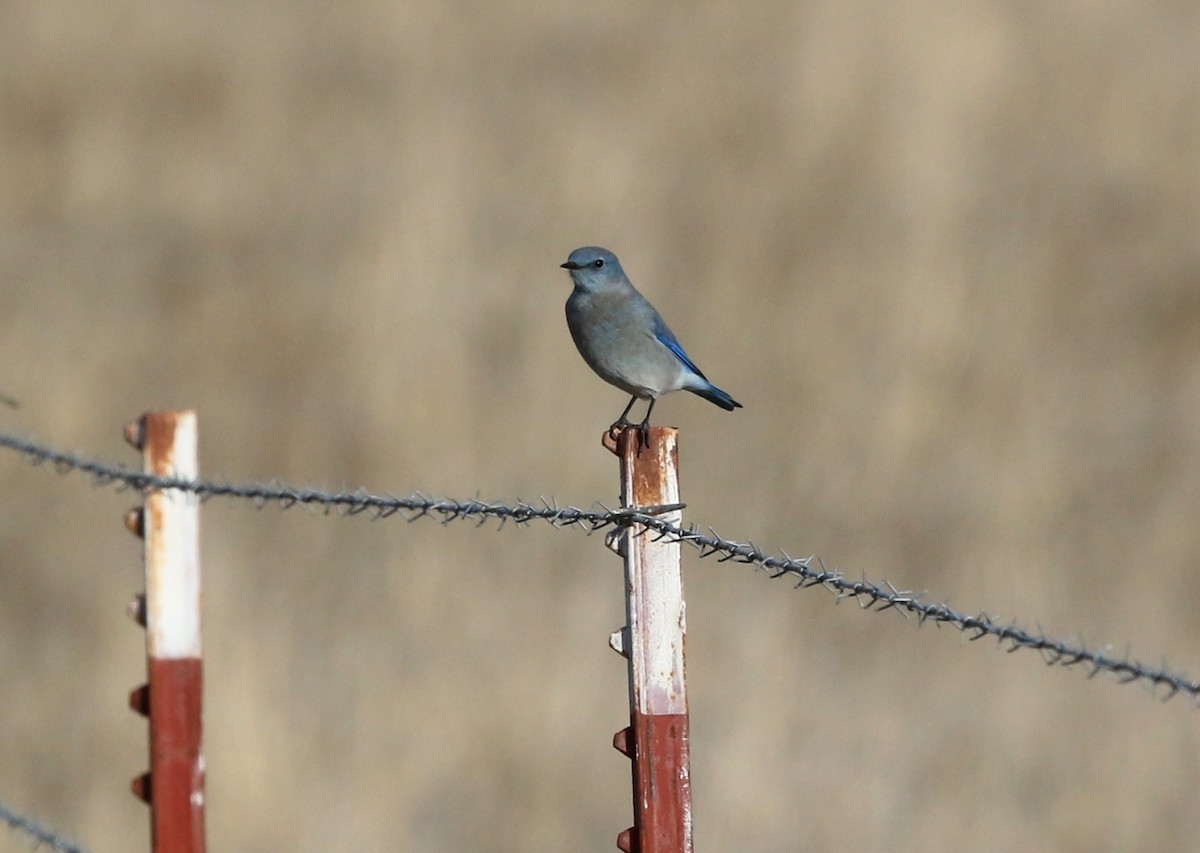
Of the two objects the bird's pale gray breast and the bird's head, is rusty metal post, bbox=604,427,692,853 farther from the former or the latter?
the bird's head

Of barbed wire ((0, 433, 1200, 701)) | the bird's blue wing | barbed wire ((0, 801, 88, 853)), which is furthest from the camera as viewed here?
the bird's blue wing

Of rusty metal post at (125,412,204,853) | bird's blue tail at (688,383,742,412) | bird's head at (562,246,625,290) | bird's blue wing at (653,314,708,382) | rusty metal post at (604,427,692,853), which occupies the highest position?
bird's head at (562,246,625,290)

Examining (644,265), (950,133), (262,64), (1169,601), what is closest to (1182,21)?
(950,133)

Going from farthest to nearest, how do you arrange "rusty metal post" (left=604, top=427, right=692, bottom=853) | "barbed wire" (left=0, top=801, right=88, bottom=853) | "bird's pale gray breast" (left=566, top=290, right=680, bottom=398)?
"bird's pale gray breast" (left=566, top=290, right=680, bottom=398), "barbed wire" (left=0, top=801, right=88, bottom=853), "rusty metal post" (left=604, top=427, right=692, bottom=853)

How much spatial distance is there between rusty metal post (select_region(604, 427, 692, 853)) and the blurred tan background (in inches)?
122

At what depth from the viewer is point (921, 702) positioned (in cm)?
588

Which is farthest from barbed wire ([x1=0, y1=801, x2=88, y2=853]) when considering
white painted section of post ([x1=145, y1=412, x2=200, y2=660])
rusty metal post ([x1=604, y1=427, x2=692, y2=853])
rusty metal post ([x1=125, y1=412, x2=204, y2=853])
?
rusty metal post ([x1=604, y1=427, x2=692, y2=853])

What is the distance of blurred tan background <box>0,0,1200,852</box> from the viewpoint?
5.69 metres

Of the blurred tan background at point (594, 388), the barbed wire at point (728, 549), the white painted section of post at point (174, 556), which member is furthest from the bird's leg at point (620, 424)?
the blurred tan background at point (594, 388)

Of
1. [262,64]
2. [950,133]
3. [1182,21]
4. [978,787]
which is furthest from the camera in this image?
[262,64]

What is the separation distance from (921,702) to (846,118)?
13.5ft

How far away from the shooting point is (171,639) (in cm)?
326

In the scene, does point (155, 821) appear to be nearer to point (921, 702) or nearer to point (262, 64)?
point (921, 702)

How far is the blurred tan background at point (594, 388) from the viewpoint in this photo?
18.7 ft
